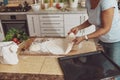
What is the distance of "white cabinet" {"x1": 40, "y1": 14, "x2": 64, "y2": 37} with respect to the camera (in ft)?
9.95

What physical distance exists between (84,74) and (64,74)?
128 mm

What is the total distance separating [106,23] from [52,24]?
1818 mm

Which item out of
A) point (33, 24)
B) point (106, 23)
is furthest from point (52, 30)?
point (106, 23)

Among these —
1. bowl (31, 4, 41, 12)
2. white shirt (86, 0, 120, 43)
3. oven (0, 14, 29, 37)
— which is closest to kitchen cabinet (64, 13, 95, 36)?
bowl (31, 4, 41, 12)

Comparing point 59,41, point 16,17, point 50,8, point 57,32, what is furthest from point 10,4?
point 59,41

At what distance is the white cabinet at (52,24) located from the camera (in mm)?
3033

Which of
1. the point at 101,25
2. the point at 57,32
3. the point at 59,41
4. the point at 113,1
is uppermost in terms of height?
the point at 113,1

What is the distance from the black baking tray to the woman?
144mm

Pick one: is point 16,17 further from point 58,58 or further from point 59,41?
point 58,58

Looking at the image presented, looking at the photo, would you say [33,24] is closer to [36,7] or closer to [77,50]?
[36,7]

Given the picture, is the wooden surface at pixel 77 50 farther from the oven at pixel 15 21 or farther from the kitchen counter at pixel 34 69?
the oven at pixel 15 21

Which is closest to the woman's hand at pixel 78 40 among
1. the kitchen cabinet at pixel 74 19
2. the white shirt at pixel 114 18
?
the white shirt at pixel 114 18

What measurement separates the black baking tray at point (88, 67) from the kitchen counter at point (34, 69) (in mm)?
56

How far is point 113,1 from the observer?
1382 millimetres
